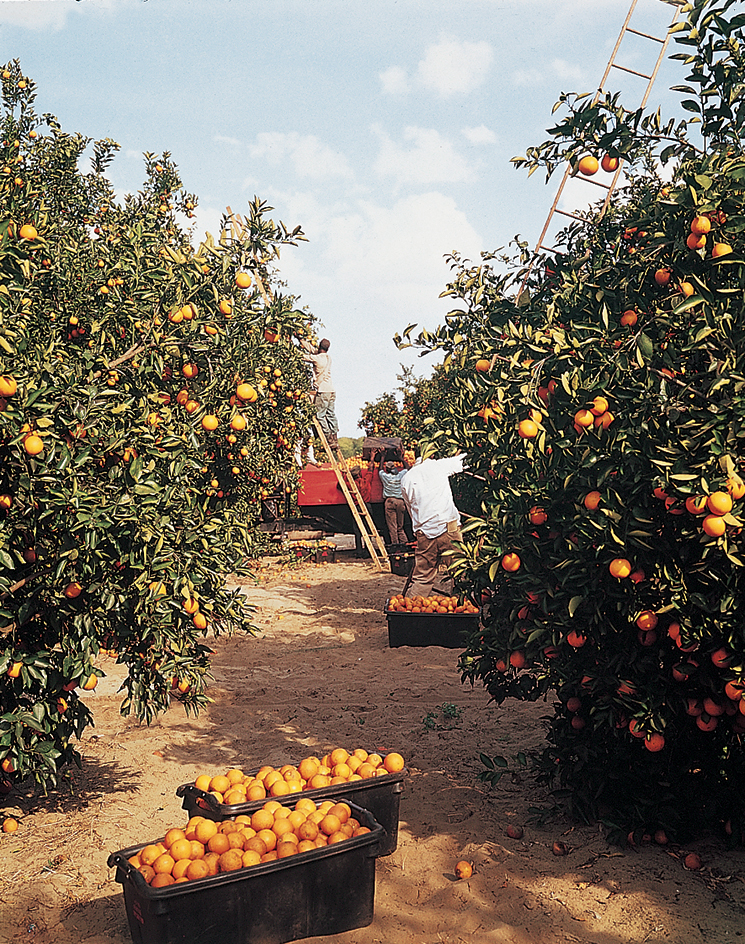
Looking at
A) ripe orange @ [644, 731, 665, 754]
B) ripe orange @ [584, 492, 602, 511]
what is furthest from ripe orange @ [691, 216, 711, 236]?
ripe orange @ [644, 731, 665, 754]

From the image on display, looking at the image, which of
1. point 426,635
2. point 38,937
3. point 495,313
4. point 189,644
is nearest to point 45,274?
point 189,644

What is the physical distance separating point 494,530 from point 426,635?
4.25 m

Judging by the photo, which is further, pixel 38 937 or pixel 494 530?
pixel 494 530

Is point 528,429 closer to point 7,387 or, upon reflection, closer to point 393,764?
point 393,764

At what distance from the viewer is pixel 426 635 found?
792cm

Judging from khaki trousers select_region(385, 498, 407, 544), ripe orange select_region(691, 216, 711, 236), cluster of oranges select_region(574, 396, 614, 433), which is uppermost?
ripe orange select_region(691, 216, 711, 236)

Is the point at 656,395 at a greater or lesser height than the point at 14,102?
lesser

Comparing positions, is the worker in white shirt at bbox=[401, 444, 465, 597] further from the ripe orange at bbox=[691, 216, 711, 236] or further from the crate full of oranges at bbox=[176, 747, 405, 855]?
the ripe orange at bbox=[691, 216, 711, 236]

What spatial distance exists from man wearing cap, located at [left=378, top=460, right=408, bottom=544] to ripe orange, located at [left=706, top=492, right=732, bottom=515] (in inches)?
430

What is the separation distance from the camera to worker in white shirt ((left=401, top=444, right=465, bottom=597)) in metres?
8.96

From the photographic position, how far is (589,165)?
3.92m

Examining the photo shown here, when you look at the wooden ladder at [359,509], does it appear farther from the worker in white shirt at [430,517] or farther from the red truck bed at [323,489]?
the worker in white shirt at [430,517]

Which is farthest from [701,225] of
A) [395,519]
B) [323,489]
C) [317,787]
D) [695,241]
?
[323,489]

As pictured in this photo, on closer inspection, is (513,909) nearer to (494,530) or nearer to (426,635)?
(494,530)
